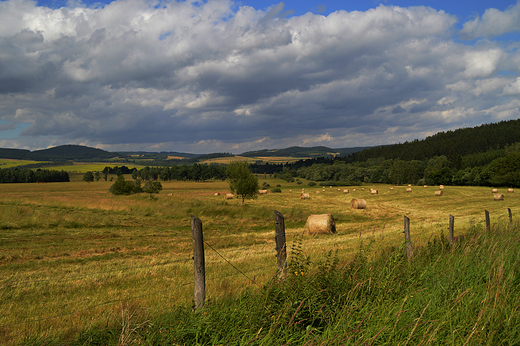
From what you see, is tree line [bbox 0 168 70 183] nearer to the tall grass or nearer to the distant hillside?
the tall grass

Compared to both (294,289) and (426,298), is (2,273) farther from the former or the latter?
(426,298)

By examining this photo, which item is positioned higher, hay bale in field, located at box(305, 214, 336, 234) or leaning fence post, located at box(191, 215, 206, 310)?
leaning fence post, located at box(191, 215, 206, 310)

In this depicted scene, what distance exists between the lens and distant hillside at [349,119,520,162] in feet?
479

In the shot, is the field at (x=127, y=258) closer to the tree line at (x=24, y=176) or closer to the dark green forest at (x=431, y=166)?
the dark green forest at (x=431, y=166)

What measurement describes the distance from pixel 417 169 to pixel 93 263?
12175 cm

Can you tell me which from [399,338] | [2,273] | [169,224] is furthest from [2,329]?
[169,224]

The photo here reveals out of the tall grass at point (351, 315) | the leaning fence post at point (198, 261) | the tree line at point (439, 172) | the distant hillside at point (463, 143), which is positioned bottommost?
the tree line at point (439, 172)

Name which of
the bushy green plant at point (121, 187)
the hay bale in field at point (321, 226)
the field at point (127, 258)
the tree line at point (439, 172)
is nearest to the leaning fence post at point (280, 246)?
the field at point (127, 258)

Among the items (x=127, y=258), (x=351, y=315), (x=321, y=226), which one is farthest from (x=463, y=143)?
(x=351, y=315)

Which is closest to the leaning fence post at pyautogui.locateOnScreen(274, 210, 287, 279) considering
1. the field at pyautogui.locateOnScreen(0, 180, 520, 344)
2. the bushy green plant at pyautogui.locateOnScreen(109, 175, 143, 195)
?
the field at pyautogui.locateOnScreen(0, 180, 520, 344)

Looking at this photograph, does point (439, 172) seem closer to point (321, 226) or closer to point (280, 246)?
point (321, 226)

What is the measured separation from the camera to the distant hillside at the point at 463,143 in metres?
146

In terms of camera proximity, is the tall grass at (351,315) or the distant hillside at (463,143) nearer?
the tall grass at (351,315)

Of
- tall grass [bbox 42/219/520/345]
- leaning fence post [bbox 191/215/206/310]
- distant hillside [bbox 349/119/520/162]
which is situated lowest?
tall grass [bbox 42/219/520/345]
